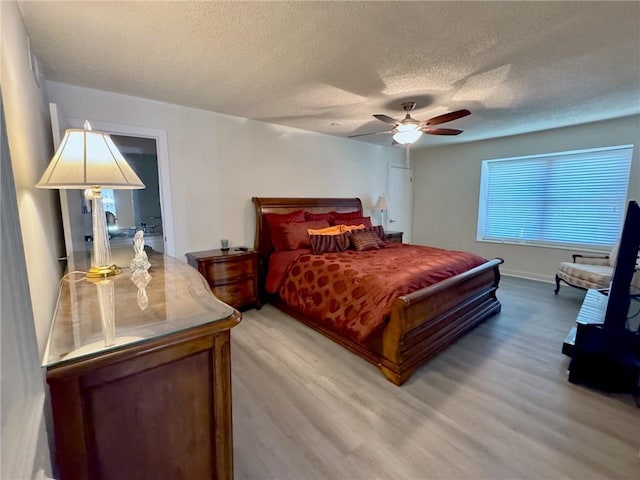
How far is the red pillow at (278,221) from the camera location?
371 cm

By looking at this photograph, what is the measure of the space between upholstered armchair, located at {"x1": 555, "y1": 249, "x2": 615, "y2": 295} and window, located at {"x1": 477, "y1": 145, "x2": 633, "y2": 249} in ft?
1.75

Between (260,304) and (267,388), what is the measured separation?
1542 millimetres

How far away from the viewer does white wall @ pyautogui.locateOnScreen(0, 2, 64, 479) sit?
0.58 meters

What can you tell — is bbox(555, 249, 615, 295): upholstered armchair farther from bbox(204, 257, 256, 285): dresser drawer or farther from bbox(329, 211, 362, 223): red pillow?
bbox(204, 257, 256, 285): dresser drawer

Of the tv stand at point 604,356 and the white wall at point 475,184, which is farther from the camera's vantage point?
the white wall at point 475,184

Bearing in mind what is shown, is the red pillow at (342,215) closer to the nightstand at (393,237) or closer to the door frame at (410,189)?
the nightstand at (393,237)

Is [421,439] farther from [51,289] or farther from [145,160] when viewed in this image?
[145,160]

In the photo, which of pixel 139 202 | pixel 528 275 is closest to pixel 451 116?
pixel 528 275

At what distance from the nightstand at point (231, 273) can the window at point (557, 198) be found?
4232 mm

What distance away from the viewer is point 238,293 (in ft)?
11.1

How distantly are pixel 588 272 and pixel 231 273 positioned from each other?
167 inches

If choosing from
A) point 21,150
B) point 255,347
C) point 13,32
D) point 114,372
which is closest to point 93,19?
point 13,32

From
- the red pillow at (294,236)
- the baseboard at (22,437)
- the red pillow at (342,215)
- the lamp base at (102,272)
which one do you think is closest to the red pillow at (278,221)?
the red pillow at (294,236)

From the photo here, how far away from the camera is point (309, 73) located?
2.41 metres
